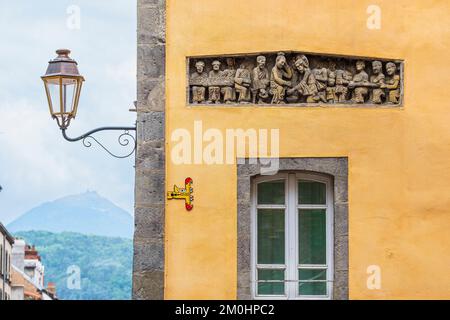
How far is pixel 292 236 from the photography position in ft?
58.2

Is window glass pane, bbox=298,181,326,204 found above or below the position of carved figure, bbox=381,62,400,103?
below

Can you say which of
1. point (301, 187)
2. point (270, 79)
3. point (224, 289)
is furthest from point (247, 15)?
point (224, 289)

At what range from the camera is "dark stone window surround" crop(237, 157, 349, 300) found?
17500mm

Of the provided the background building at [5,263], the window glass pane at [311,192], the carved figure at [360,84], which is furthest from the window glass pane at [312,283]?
the background building at [5,263]

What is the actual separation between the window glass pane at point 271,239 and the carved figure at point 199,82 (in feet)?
5.46

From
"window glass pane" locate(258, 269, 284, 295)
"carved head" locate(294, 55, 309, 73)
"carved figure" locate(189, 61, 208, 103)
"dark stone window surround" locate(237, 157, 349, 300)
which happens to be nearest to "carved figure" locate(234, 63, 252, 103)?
"carved figure" locate(189, 61, 208, 103)

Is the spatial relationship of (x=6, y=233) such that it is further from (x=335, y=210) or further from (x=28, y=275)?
(x=335, y=210)

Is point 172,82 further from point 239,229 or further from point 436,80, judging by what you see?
point 436,80

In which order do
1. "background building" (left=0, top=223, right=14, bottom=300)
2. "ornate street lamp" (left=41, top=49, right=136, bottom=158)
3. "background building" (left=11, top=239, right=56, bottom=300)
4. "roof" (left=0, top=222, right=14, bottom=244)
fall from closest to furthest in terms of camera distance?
"ornate street lamp" (left=41, top=49, right=136, bottom=158)
"background building" (left=0, top=223, right=14, bottom=300)
"roof" (left=0, top=222, right=14, bottom=244)
"background building" (left=11, top=239, right=56, bottom=300)

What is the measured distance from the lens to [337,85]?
58.6ft

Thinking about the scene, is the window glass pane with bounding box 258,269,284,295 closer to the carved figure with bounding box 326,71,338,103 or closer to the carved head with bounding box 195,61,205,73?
the carved figure with bounding box 326,71,338,103

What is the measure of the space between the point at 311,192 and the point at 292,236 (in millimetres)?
612

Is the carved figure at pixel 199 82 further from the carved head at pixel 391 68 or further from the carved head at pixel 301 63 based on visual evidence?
the carved head at pixel 391 68
